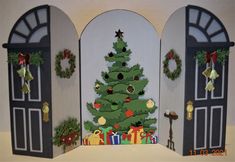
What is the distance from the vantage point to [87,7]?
2213mm

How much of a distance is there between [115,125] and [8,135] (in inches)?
33.1

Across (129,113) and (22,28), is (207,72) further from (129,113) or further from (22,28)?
(22,28)

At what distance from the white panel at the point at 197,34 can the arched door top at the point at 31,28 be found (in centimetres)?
100

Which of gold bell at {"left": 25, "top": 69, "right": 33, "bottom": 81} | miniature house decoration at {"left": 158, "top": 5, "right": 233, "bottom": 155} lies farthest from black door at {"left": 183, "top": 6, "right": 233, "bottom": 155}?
gold bell at {"left": 25, "top": 69, "right": 33, "bottom": 81}

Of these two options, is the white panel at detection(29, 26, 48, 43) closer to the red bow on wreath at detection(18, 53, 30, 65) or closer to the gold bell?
the red bow on wreath at detection(18, 53, 30, 65)

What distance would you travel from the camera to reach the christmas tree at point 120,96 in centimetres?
226

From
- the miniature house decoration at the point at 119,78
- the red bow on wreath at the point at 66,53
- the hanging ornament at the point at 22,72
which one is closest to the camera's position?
the hanging ornament at the point at 22,72

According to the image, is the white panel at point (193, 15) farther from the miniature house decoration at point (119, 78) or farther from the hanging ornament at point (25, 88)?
the hanging ornament at point (25, 88)

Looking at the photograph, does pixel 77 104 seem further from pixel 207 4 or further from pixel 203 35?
pixel 207 4

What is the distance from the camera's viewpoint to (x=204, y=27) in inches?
78.3

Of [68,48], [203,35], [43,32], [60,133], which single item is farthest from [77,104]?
[203,35]

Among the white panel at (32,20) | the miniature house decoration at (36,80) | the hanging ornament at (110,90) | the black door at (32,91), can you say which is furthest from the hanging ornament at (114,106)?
the white panel at (32,20)

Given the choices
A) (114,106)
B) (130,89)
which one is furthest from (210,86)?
(114,106)

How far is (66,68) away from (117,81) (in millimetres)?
426
